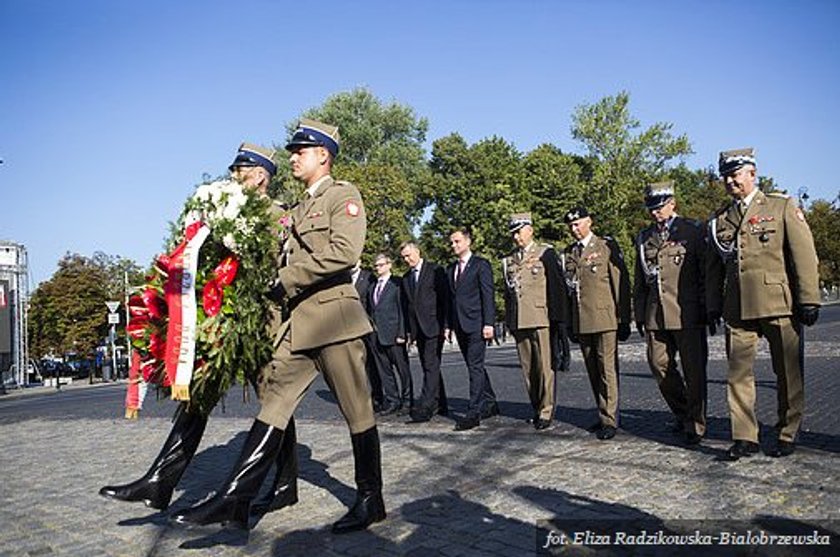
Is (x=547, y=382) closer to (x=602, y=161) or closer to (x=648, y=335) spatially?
(x=648, y=335)

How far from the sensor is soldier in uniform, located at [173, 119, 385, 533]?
472cm

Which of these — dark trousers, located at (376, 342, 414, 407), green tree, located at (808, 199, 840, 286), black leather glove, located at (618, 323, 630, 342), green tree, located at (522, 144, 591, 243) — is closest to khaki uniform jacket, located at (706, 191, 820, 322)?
black leather glove, located at (618, 323, 630, 342)

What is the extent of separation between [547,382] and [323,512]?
12.0ft

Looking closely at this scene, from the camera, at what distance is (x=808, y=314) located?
5875 mm

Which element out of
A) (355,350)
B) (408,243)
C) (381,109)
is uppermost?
(381,109)

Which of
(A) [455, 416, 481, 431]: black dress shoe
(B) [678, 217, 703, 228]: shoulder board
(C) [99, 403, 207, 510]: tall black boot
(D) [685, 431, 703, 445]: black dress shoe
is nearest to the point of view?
(C) [99, 403, 207, 510]: tall black boot

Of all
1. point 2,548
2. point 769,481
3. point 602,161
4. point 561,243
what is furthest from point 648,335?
point 602,161

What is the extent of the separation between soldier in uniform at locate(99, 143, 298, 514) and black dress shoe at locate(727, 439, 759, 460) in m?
3.27

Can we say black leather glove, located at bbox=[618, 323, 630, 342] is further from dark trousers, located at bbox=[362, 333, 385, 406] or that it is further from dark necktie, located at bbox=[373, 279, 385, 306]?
dark trousers, located at bbox=[362, 333, 385, 406]

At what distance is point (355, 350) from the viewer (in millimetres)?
4930

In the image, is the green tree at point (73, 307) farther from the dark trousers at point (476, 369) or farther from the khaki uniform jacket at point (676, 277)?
the khaki uniform jacket at point (676, 277)

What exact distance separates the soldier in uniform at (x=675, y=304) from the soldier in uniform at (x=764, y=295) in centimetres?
64

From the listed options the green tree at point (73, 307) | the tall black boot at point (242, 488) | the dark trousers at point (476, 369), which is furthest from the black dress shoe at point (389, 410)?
the green tree at point (73, 307)

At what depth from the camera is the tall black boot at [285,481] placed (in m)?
5.44
